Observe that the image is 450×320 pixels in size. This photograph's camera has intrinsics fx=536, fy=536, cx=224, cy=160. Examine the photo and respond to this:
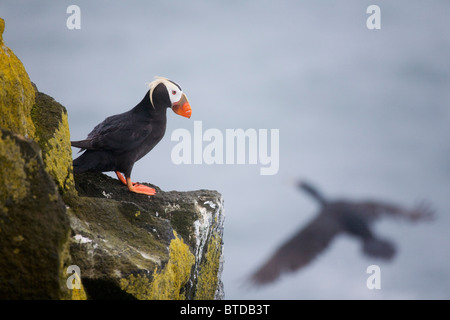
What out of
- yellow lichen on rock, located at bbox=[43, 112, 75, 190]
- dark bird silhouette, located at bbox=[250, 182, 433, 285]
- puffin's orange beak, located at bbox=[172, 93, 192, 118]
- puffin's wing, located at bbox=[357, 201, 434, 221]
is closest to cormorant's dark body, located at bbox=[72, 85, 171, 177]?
puffin's orange beak, located at bbox=[172, 93, 192, 118]

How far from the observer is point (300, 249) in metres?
12.7

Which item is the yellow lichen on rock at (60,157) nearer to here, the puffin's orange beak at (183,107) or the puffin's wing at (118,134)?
the puffin's wing at (118,134)

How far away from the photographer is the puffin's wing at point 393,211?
11953 millimetres

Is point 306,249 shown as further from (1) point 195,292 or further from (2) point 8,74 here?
(2) point 8,74

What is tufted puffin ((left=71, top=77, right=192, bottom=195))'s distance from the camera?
535 centimetres

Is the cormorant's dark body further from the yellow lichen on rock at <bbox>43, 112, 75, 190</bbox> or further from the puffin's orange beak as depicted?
the yellow lichen on rock at <bbox>43, 112, 75, 190</bbox>

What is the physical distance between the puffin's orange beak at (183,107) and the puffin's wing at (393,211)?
7.78 m

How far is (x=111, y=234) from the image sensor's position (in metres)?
3.90

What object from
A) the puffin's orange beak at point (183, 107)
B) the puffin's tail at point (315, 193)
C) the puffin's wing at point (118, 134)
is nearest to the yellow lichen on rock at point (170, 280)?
the puffin's wing at point (118, 134)

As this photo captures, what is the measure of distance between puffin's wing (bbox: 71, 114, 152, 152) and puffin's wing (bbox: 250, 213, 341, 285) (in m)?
5.63

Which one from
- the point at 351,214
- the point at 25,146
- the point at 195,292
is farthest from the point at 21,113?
the point at 351,214

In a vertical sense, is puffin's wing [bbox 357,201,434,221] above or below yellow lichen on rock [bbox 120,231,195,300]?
above
